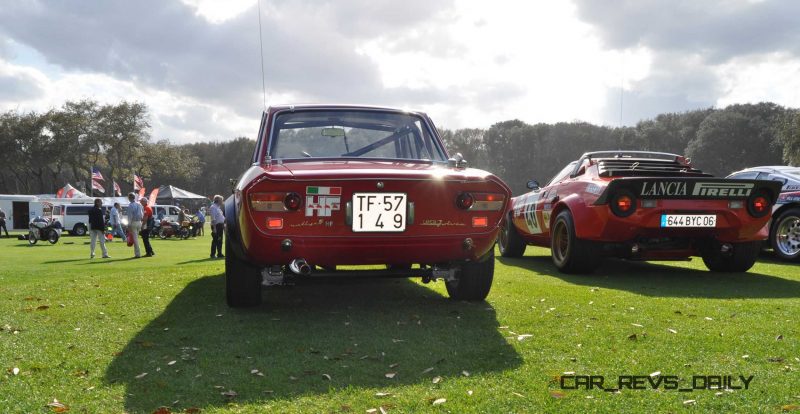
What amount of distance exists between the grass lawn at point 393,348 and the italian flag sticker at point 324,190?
72cm

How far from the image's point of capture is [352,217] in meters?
3.96

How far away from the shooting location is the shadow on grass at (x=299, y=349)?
2.89 meters

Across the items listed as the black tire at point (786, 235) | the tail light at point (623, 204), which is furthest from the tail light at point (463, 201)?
the black tire at point (786, 235)

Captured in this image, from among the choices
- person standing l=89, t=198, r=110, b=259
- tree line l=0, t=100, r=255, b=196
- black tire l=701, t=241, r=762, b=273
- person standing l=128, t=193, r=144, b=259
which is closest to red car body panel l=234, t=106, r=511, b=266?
black tire l=701, t=241, r=762, b=273

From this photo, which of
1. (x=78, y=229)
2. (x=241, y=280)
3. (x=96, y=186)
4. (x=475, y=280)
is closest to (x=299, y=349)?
(x=241, y=280)

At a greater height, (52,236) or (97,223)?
(97,223)

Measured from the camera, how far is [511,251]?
9.79 meters

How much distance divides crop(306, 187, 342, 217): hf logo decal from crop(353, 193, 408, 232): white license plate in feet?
0.39

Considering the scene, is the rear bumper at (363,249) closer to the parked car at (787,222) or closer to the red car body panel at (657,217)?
the red car body panel at (657,217)

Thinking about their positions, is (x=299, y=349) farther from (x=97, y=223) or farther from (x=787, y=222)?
(x=97, y=223)

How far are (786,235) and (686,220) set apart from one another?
408 centimetres

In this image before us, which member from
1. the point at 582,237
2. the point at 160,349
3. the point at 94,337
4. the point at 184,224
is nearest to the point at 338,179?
the point at 160,349

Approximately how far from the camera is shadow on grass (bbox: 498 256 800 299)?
5.68 m

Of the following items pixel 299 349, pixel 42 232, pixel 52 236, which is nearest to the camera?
pixel 299 349
